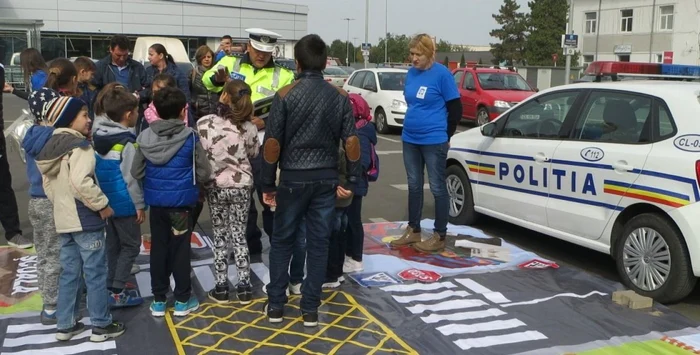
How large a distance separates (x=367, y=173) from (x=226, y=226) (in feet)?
3.84

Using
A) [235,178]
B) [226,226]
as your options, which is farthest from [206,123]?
[226,226]

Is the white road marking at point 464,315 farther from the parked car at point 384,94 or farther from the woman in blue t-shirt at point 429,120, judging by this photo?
the parked car at point 384,94

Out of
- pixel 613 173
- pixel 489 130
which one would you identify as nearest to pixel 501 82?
pixel 489 130

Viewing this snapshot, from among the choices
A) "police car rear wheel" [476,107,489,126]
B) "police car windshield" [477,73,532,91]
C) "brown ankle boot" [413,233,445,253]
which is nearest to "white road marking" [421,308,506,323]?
"brown ankle boot" [413,233,445,253]

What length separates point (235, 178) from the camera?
474 cm

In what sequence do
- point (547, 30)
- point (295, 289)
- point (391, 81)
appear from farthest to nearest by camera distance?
point (547, 30) → point (391, 81) → point (295, 289)

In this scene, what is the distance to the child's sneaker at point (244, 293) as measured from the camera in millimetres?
4902

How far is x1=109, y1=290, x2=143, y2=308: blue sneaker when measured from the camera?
471 cm

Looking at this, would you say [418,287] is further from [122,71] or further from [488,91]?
[488,91]

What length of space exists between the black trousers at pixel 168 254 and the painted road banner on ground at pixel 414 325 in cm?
20

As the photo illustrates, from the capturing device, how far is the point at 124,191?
4.36 m

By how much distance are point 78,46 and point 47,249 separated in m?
50.9

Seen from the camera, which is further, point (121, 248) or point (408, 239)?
point (408, 239)

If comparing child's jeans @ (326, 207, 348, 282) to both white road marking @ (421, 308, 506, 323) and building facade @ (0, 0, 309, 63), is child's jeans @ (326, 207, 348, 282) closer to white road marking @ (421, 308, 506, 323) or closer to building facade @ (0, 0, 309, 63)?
white road marking @ (421, 308, 506, 323)
